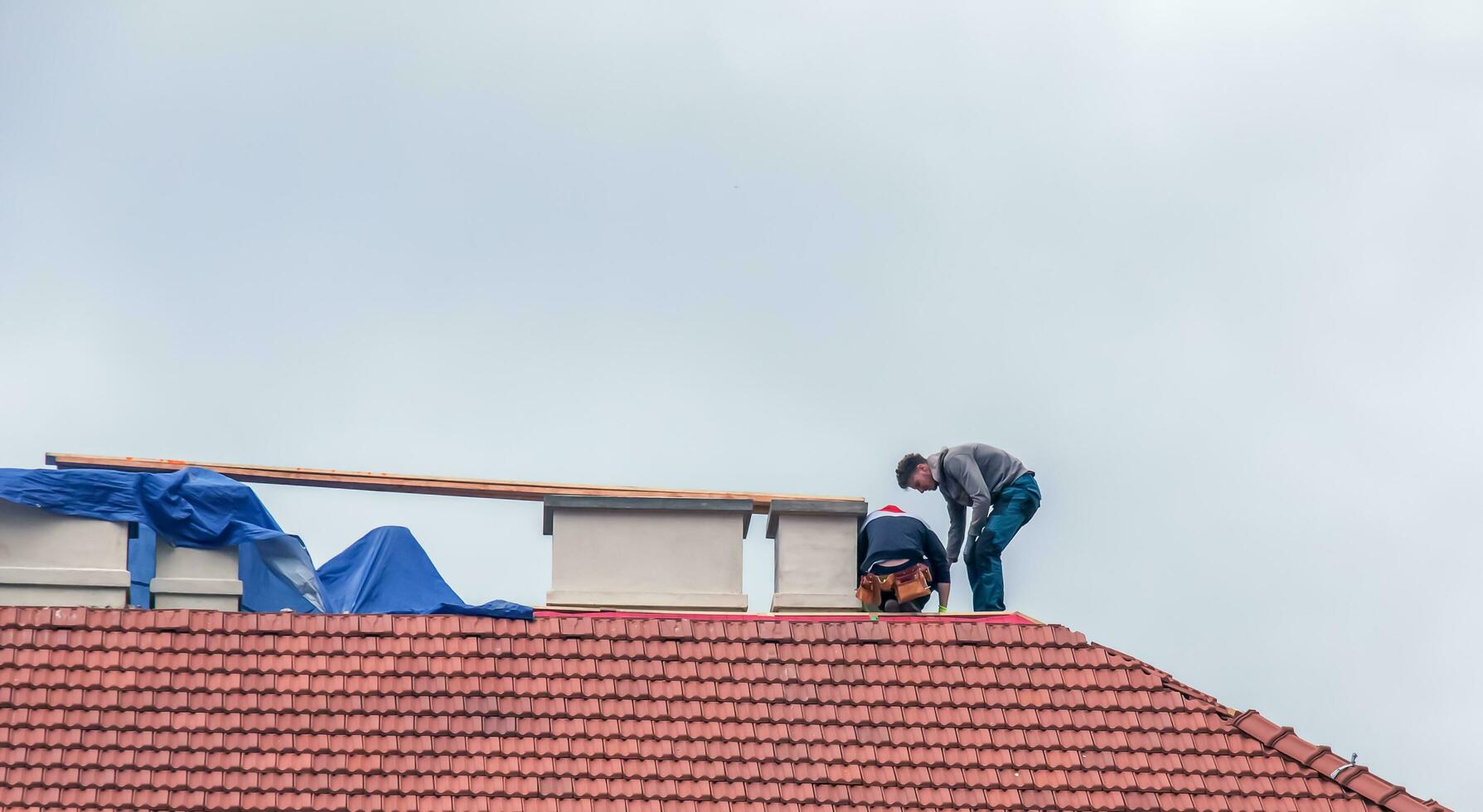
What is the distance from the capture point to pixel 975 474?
15438 millimetres

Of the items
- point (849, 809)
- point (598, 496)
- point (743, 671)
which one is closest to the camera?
point (849, 809)

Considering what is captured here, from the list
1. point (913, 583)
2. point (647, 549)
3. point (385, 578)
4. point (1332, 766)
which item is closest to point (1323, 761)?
point (1332, 766)

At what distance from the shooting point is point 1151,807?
12.6 meters

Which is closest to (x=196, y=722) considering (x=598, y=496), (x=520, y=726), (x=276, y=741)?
(x=276, y=741)

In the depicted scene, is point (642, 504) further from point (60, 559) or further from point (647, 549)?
point (60, 559)

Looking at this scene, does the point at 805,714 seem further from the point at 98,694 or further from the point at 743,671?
the point at 98,694

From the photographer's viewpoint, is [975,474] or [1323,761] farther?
[975,474]

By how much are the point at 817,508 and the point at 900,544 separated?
0.68m

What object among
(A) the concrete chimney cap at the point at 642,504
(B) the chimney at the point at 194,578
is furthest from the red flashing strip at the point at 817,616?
(B) the chimney at the point at 194,578

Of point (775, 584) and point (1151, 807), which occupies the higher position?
point (775, 584)

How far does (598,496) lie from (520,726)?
2.34m

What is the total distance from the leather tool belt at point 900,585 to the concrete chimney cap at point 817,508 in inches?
25.3

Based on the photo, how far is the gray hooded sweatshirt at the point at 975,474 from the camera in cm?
1544

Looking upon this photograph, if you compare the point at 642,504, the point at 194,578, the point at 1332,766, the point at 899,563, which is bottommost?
the point at 1332,766
